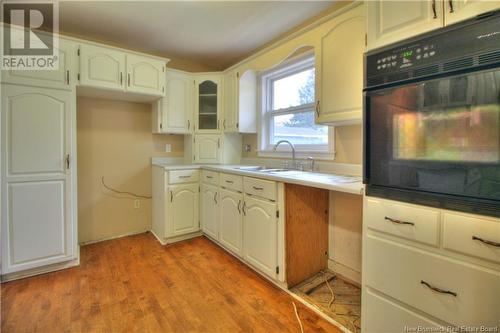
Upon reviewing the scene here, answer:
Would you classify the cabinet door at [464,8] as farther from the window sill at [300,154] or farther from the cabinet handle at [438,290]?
the window sill at [300,154]

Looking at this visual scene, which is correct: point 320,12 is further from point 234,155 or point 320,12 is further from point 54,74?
point 54,74

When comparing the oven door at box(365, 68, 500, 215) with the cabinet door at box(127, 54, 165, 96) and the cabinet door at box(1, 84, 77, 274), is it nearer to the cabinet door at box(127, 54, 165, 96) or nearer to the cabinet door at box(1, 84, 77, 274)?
the cabinet door at box(127, 54, 165, 96)

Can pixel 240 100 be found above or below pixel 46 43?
below

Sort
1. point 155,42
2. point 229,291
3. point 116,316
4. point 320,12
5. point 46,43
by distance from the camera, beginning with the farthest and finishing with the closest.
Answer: point 155,42, point 320,12, point 46,43, point 229,291, point 116,316

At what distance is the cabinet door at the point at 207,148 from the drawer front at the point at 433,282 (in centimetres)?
227

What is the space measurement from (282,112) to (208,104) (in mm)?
1031

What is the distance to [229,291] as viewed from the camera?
1952 millimetres

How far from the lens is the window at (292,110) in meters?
2.51

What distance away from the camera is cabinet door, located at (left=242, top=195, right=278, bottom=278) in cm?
198

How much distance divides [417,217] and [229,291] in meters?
1.44

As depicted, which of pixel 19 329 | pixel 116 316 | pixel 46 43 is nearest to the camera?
pixel 19 329

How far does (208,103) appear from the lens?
3.30m

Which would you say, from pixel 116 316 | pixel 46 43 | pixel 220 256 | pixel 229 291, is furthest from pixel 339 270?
pixel 46 43

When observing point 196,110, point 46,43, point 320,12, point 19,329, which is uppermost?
point 320,12
